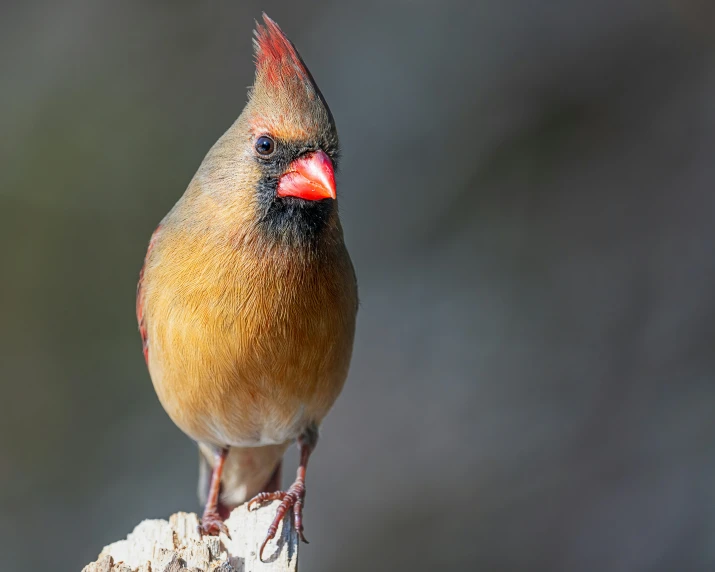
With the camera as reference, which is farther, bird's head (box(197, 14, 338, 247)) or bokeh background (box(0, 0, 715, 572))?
bokeh background (box(0, 0, 715, 572))

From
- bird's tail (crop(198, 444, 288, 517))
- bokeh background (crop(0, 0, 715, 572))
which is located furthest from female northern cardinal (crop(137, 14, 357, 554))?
bokeh background (crop(0, 0, 715, 572))

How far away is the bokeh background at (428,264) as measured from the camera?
539 cm

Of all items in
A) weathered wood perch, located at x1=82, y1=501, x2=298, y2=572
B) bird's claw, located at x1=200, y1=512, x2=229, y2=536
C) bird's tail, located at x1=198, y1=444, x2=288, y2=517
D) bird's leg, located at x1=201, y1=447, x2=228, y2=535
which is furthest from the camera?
bird's tail, located at x1=198, y1=444, x2=288, y2=517

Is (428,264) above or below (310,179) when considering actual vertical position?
above

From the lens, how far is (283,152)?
9.40ft

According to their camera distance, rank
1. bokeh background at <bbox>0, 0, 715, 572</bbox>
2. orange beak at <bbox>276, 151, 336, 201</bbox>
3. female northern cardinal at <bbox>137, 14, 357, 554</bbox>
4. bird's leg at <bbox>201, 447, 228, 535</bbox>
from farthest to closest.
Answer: bokeh background at <bbox>0, 0, 715, 572</bbox>, bird's leg at <bbox>201, 447, 228, 535</bbox>, female northern cardinal at <bbox>137, 14, 357, 554</bbox>, orange beak at <bbox>276, 151, 336, 201</bbox>

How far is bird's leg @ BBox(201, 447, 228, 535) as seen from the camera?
3.32m

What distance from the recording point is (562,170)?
18.7 ft

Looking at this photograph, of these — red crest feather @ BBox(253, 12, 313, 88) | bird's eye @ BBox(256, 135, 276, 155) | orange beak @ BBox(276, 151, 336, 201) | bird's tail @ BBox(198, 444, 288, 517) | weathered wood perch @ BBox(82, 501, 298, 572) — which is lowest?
weathered wood perch @ BBox(82, 501, 298, 572)

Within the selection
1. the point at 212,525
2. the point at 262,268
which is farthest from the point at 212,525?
the point at 262,268

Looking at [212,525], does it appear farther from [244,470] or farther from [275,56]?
[275,56]

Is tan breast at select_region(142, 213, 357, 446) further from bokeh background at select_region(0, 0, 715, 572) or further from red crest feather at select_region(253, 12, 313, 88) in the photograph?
bokeh background at select_region(0, 0, 715, 572)

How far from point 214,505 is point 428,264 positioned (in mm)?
2575

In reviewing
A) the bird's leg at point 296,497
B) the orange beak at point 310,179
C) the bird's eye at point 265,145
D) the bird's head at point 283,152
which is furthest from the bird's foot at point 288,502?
the bird's eye at point 265,145
